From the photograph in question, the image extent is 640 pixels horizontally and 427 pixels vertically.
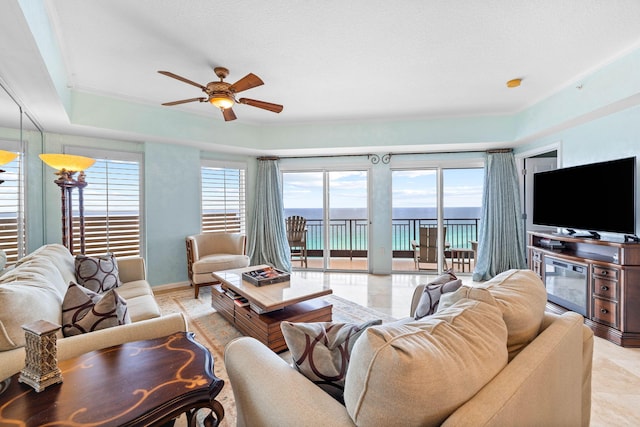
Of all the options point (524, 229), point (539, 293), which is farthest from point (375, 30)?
point (524, 229)

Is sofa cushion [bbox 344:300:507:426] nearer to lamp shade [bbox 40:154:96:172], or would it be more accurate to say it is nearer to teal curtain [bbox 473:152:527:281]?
lamp shade [bbox 40:154:96:172]

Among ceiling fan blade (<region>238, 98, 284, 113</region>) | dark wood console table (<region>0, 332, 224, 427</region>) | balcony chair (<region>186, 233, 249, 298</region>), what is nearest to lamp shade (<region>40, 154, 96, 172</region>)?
balcony chair (<region>186, 233, 249, 298</region>)

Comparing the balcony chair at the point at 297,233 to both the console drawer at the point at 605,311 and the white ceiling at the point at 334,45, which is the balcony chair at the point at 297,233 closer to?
the white ceiling at the point at 334,45

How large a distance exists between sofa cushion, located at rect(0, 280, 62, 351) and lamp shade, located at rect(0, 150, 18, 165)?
128 cm

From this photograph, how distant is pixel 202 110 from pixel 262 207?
183cm

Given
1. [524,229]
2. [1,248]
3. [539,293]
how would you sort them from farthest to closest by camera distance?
[524,229], [1,248], [539,293]

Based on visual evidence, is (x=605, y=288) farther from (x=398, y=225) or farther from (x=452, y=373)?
(x=398, y=225)

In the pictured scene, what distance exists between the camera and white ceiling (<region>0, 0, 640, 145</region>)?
6.49 ft

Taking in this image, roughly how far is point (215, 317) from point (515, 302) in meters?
2.82

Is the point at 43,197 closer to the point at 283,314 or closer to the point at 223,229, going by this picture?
the point at 223,229

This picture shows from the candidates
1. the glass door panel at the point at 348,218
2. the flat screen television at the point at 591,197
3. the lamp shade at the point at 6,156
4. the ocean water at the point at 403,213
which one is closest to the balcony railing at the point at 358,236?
the glass door panel at the point at 348,218

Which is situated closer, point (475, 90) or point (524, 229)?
point (475, 90)

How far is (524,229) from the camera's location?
4500 millimetres

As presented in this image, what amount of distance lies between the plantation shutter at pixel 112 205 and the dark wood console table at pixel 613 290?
5.34 m
